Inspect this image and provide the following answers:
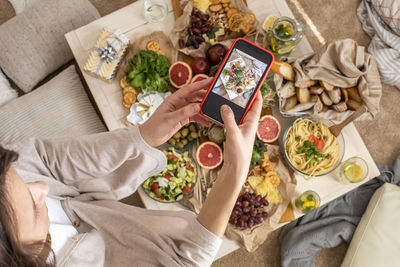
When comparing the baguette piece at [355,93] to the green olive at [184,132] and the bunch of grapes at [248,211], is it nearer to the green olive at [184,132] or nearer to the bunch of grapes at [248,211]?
the bunch of grapes at [248,211]

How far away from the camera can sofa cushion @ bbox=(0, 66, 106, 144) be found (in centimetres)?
174

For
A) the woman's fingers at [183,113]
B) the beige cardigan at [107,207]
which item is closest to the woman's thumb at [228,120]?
the woman's fingers at [183,113]

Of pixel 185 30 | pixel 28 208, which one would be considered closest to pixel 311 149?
pixel 185 30

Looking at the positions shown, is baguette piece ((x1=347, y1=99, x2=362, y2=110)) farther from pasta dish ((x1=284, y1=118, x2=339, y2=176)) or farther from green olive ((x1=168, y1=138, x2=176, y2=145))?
green olive ((x1=168, y1=138, x2=176, y2=145))

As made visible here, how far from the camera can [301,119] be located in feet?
5.49

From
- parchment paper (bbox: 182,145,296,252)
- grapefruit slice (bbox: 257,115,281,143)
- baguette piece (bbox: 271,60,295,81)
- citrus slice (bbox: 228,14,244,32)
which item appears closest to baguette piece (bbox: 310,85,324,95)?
baguette piece (bbox: 271,60,295,81)

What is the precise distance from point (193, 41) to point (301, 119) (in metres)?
0.73

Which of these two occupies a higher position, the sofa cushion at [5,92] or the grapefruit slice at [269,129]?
A: the grapefruit slice at [269,129]

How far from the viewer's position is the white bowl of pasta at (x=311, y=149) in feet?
5.36

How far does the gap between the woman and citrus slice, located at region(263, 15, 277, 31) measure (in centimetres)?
68

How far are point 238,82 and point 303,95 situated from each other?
0.60 m

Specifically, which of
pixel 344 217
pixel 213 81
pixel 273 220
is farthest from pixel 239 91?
pixel 344 217

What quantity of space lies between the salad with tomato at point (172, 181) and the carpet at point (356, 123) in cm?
66

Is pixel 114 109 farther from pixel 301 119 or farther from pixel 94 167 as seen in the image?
pixel 301 119
